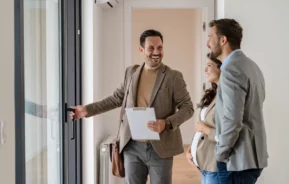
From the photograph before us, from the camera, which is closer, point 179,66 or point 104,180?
point 104,180

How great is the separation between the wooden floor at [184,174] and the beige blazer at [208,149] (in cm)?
244

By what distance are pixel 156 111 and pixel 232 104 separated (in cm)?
75

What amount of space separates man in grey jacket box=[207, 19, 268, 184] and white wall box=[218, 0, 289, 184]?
1427 millimetres

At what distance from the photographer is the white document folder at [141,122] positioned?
2.35 m

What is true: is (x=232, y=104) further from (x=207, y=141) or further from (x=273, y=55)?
(x=273, y=55)

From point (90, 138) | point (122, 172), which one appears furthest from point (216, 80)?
point (90, 138)

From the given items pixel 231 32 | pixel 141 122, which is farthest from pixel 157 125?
pixel 231 32

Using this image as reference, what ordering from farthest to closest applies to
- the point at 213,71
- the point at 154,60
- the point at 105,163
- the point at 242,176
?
the point at 105,163, the point at 154,60, the point at 213,71, the point at 242,176

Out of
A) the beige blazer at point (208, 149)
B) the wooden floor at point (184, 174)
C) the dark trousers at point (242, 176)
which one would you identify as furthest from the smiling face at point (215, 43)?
the wooden floor at point (184, 174)

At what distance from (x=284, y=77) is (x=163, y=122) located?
146cm

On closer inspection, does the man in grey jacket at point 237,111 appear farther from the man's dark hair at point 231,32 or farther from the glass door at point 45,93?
the glass door at point 45,93

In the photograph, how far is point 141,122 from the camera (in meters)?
2.39

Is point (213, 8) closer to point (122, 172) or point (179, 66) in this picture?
point (122, 172)

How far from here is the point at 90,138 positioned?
137 inches
